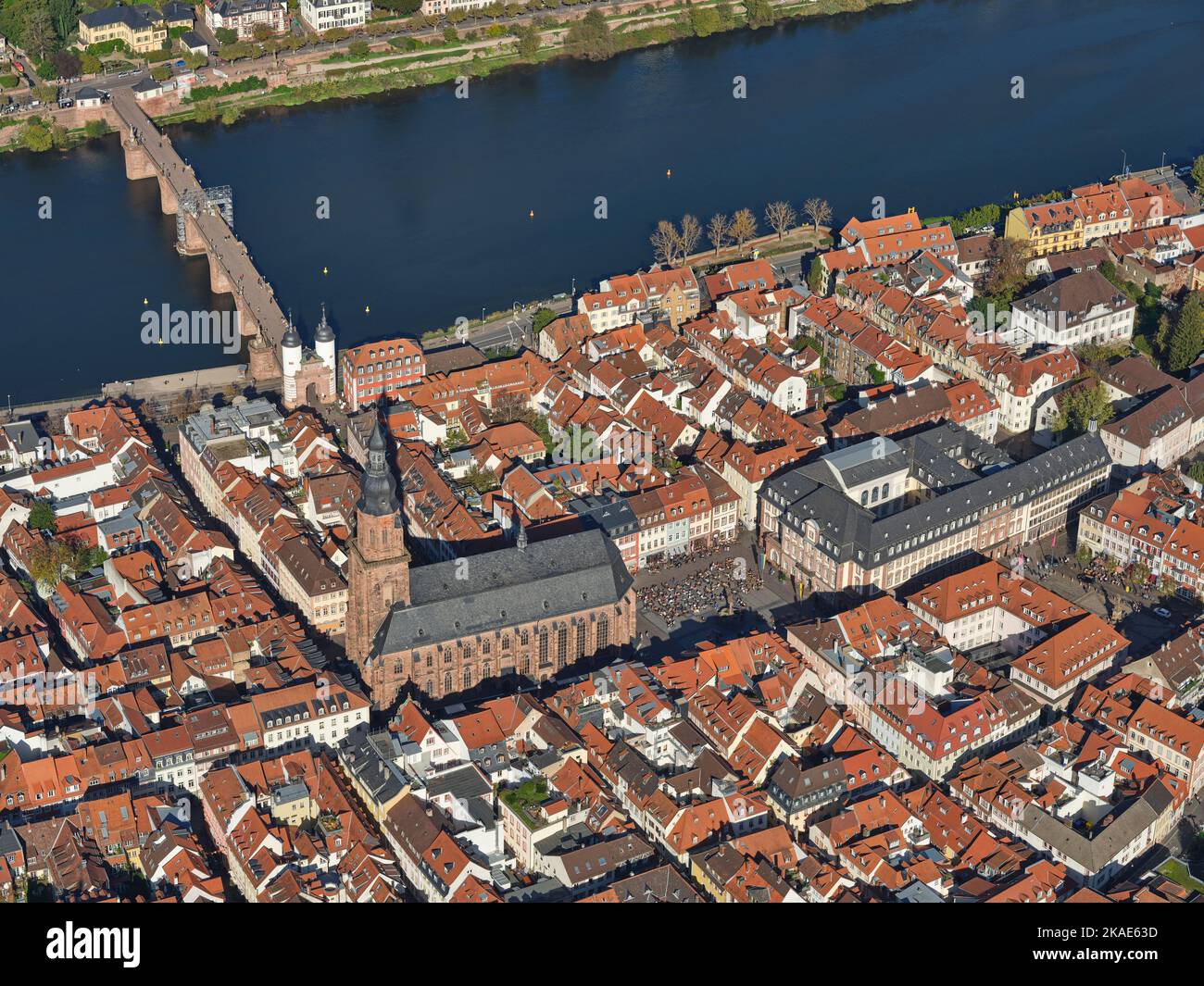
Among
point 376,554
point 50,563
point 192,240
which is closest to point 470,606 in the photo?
point 376,554

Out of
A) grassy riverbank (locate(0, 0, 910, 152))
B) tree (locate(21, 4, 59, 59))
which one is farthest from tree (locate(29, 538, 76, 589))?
tree (locate(21, 4, 59, 59))

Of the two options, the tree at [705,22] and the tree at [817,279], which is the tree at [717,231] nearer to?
the tree at [817,279]

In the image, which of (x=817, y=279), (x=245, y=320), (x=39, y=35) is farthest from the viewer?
(x=39, y=35)

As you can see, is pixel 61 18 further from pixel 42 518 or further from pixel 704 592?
pixel 704 592

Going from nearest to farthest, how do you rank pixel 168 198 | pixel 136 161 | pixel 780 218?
pixel 780 218, pixel 168 198, pixel 136 161

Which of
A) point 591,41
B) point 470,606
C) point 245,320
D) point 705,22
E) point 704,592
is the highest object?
point 705,22

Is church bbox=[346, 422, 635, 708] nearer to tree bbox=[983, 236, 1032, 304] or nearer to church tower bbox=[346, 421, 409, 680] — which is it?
church tower bbox=[346, 421, 409, 680]

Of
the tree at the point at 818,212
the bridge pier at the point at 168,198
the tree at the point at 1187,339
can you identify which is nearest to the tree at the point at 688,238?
the tree at the point at 818,212
